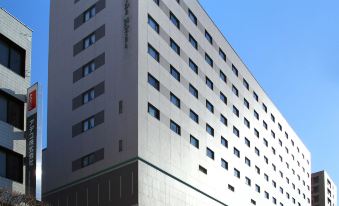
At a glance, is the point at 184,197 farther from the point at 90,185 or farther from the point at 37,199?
the point at 37,199

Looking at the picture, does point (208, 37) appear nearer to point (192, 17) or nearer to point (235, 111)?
point (192, 17)

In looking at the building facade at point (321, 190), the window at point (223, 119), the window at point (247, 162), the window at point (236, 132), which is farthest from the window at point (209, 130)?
the building facade at point (321, 190)

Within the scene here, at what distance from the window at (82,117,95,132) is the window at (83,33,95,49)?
840cm

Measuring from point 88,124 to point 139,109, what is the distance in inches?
284

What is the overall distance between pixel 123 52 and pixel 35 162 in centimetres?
2695

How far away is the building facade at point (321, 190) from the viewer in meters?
168

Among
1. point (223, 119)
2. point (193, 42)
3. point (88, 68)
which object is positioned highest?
point (193, 42)

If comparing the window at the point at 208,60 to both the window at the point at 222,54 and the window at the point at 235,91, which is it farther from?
the window at the point at 235,91

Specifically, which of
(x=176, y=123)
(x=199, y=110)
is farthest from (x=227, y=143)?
(x=176, y=123)

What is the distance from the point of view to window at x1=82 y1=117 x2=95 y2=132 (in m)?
60.1

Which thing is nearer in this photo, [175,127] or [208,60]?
[175,127]

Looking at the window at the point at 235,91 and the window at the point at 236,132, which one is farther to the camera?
the window at the point at 235,91

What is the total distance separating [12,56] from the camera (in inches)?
1403

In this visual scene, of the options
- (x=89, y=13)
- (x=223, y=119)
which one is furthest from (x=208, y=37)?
(x=89, y=13)
